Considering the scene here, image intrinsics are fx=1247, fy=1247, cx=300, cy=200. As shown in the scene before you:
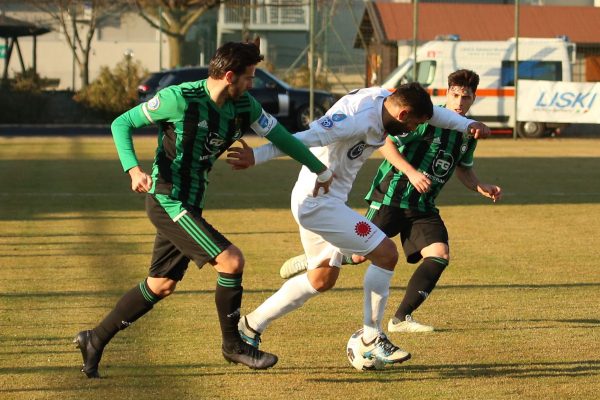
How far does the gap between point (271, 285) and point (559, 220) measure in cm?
621

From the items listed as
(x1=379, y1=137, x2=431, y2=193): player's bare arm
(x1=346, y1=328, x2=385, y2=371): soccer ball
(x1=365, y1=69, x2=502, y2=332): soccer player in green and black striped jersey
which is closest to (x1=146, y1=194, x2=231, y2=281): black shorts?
(x1=346, y1=328, x2=385, y2=371): soccer ball

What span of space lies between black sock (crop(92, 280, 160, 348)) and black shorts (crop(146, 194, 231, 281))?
123 mm

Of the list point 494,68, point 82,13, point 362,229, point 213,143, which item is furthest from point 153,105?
point 82,13

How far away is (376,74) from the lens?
41.2 metres

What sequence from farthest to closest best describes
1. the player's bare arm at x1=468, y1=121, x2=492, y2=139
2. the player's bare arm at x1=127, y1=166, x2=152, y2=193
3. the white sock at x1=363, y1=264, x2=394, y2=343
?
1. the player's bare arm at x1=468, y1=121, x2=492, y2=139
2. the white sock at x1=363, y1=264, x2=394, y2=343
3. the player's bare arm at x1=127, y1=166, x2=152, y2=193

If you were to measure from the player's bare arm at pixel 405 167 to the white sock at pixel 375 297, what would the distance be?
596mm

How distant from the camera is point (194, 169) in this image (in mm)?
6668

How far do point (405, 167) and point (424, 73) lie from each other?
2753 cm

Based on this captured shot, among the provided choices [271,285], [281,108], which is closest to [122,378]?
[271,285]

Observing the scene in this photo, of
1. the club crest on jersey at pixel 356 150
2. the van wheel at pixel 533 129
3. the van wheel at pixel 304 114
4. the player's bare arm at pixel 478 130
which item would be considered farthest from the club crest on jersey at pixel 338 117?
the van wheel at pixel 533 129

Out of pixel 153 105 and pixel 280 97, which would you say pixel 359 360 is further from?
pixel 280 97

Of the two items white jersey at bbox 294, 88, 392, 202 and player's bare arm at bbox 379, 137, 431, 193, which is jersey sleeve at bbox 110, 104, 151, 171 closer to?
white jersey at bbox 294, 88, 392, 202

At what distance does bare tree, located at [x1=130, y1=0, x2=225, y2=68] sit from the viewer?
47362 millimetres

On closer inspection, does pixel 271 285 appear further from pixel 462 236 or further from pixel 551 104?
pixel 551 104
